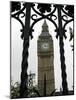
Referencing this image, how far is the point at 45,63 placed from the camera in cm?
269

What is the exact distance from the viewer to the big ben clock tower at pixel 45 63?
2.68m

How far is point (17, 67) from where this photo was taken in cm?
260


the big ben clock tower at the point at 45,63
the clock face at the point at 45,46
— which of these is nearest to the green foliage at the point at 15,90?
the big ben clock tower at the point at 45,63

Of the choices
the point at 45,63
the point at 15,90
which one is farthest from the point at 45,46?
the point at 15,90

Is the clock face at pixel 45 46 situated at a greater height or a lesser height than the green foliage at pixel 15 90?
greater

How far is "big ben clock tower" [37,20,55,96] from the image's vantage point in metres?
2.68

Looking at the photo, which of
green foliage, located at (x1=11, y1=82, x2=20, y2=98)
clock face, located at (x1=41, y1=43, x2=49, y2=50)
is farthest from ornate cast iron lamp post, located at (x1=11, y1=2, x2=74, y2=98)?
clock face, located at (x1=41, y1=43, x2=49, y2=50)

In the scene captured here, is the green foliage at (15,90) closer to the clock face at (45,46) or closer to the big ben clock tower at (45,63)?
the big ben clock tower at (45,63)

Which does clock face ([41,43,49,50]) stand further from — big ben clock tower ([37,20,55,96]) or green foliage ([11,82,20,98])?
green foliage ([11,82,20,98])

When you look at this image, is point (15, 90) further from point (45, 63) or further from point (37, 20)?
point (37, 20)
